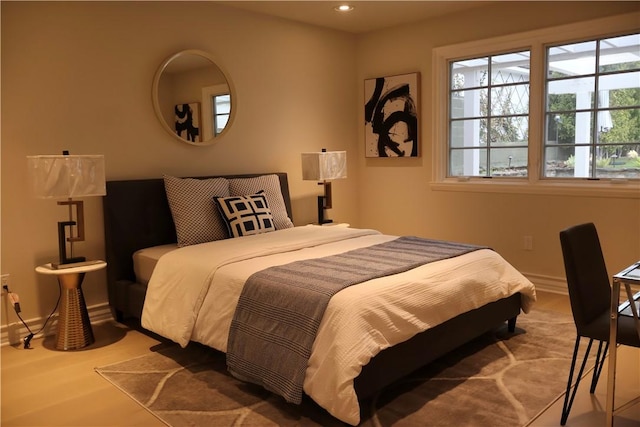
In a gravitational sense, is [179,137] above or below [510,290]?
above

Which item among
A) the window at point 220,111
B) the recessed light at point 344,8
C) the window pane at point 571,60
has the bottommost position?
the window at point 220,111

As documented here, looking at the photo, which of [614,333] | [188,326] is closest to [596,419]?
[614,333]

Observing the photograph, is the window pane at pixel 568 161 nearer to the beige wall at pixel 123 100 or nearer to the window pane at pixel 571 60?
the window pane at pixel 571 60

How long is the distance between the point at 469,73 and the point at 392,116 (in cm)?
85

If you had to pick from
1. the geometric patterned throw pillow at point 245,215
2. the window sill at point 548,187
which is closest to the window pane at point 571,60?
the window sill at point 548,187

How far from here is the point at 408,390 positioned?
2.69m

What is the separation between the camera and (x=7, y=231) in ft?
11.3

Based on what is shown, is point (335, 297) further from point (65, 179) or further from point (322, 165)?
point (322, 165)

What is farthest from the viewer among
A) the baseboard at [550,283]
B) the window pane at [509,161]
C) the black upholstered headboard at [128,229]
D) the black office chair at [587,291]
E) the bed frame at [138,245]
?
the window pane at [509,161]

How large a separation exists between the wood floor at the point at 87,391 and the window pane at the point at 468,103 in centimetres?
250

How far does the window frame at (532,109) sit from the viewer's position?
4.09 meters

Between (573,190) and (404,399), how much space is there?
2.55 meters

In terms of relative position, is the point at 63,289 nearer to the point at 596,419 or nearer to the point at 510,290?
the point at 510,290

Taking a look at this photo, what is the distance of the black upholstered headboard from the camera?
3.74m
